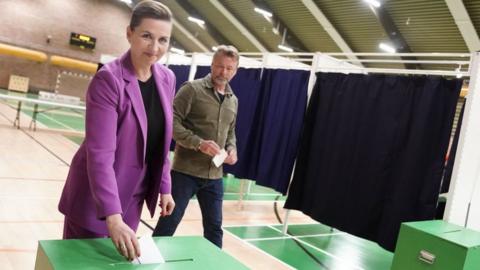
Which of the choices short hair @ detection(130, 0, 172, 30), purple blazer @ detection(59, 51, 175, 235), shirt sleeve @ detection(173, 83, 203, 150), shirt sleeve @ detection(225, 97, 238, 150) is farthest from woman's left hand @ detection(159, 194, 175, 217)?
shirt sleeve @ detection(225, 97, 238, 150)

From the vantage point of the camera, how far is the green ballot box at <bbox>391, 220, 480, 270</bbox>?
2.28m

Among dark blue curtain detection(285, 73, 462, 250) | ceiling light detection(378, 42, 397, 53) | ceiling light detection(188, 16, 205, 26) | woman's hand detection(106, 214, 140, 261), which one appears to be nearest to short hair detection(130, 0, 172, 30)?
woman's hand detection(106, 214, 140, 261)

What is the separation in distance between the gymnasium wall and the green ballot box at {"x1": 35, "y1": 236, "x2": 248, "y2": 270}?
15872mm

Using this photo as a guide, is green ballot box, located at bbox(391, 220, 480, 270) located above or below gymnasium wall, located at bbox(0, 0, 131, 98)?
below

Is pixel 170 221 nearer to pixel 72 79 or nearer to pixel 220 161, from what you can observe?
pixel 220 161

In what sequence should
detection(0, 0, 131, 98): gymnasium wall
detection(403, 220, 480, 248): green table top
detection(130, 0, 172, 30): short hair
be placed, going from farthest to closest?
detection(0, 0, 131, 98): gymnasium wall → detection(403, 220, 480, 248): green table top → detection(130, 0, 172, 30): short hair

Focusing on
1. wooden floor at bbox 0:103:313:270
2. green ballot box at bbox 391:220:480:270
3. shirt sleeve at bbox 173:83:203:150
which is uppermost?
shirt sleeve at bbox 173:83:203:150

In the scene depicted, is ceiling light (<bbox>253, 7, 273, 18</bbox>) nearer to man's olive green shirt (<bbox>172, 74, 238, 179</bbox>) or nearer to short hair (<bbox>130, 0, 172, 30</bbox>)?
man's olive green shirt (<bbox>172, 74, 238, 179</bbox>)

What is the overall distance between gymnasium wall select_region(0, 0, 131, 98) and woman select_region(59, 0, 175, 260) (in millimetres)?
15728

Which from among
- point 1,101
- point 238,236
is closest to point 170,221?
point 238,236

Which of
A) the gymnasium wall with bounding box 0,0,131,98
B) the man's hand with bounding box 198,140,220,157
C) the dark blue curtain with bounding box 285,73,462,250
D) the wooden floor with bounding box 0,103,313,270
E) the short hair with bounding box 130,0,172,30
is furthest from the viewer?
the gymnasium wall with bounding box 0,0,131,98

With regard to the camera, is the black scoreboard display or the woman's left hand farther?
the black scoreboard display

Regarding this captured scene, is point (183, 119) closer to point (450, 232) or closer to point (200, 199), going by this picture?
point (200, 199)

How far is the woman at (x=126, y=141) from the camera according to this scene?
43.6 inches
